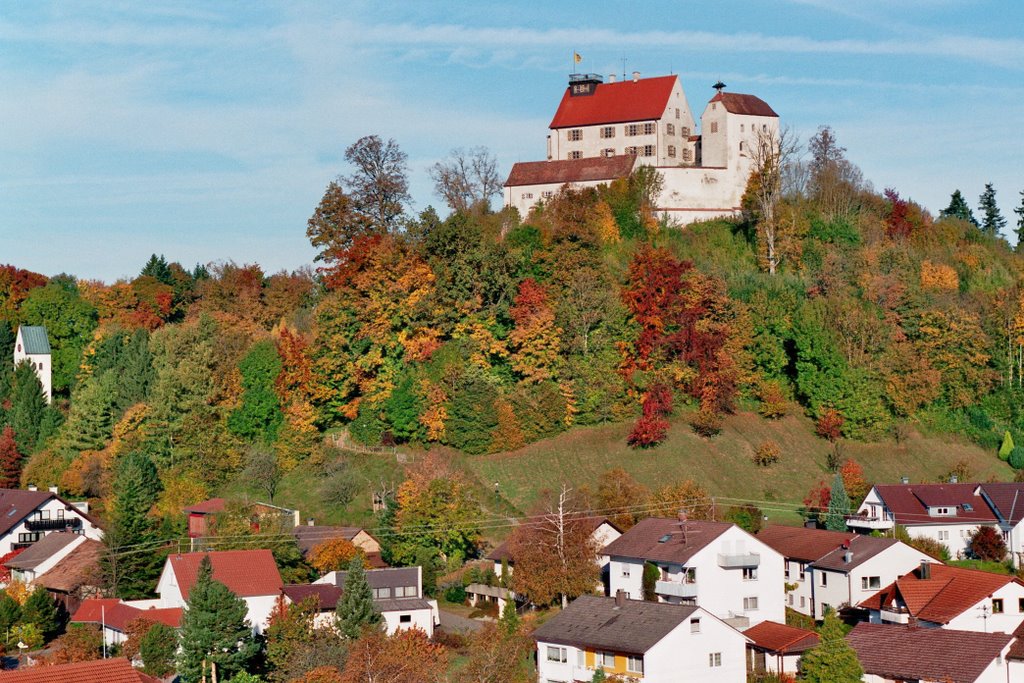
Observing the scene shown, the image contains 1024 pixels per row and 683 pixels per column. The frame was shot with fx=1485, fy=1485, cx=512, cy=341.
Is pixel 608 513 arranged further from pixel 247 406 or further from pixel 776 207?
pixel 776 207

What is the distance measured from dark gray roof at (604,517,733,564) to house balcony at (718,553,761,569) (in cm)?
74

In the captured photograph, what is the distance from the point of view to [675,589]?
161ft

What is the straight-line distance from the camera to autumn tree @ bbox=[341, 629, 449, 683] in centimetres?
3975

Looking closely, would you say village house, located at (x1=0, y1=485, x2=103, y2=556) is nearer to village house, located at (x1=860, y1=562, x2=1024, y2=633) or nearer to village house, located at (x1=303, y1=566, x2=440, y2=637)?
village house, located at (x1=303, y1=566, x2=440, y2=637)

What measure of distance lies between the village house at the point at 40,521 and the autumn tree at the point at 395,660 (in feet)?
81.8

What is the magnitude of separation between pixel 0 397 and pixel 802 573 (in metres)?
46.2

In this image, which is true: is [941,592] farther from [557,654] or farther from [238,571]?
[238,571]

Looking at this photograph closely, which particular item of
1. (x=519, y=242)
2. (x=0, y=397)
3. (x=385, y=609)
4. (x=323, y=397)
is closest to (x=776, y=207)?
(x=519, y=242)

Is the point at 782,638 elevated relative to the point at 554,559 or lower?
lower

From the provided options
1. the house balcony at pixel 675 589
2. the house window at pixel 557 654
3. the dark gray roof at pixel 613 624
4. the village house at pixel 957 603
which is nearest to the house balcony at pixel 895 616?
the village house at pixel 957 603

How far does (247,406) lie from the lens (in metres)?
69.2

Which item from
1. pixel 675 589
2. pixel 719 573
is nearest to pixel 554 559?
pixel 675 589

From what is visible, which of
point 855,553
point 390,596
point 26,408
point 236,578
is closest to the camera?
point 236,578

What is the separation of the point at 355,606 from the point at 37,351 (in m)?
40.9
